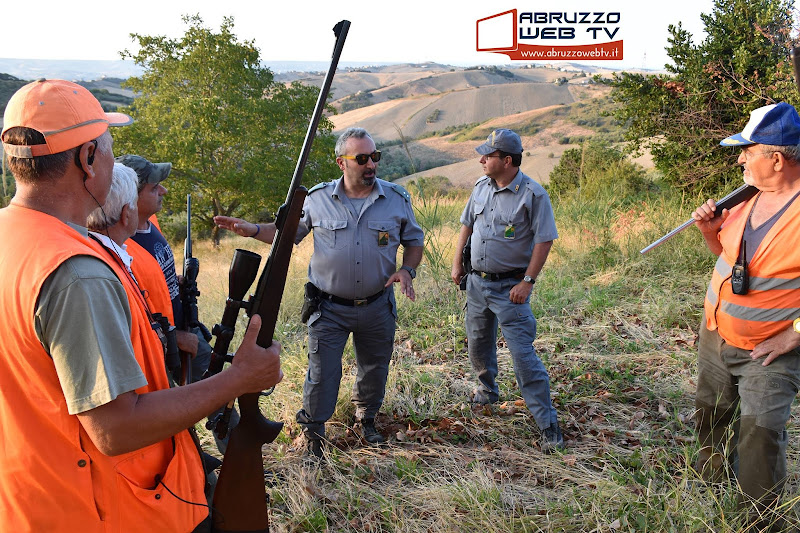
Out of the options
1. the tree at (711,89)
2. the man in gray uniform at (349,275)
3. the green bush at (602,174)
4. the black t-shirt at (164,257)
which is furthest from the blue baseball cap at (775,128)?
the green bush at (602,174)

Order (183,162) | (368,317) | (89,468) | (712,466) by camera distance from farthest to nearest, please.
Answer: (183,162), (368,317), (712,466), (89,468)

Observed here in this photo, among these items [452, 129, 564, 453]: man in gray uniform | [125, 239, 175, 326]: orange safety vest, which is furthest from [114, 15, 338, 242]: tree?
[125, 239, 175, 326]: orange safety vest

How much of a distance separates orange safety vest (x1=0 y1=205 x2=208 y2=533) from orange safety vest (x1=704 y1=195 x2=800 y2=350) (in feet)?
8.99

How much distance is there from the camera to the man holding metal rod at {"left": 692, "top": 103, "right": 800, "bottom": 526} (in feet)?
8.71

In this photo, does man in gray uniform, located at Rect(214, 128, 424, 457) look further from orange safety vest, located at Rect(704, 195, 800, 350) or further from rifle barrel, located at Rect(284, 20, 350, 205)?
orange safety vest, located at Rect(704, 195, 800, 350)

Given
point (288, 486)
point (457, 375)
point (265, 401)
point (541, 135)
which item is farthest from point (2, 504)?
point (541, 135)

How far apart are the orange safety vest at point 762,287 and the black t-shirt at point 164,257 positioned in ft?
10.3

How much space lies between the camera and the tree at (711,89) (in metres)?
8.05

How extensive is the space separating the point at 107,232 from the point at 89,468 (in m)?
1.34

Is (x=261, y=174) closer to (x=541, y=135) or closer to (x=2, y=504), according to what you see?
(x=2, y=504)

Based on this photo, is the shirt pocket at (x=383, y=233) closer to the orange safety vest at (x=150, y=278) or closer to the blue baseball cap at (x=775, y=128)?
the orange safety vest at (x=150, y=278)

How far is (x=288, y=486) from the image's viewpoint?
3438mm

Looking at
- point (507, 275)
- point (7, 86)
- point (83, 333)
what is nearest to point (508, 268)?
point (507, 275)

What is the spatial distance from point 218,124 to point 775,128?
17475 mm
